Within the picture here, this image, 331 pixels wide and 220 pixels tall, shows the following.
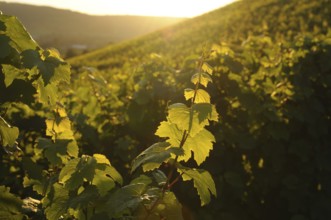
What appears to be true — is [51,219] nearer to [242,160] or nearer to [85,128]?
[85,128]

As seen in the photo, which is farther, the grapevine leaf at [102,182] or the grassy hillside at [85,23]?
the grassy hillside at [85,23]

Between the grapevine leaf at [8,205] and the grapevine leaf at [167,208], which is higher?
the grapevine leaf at [167,208]

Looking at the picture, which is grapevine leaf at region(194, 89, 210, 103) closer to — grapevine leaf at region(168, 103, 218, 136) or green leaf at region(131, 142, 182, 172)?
grapevine leaf at region(168, 103, 218, 136)

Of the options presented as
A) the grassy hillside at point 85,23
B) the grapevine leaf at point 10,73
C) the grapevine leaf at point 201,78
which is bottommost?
the grassy hillside at point 85,23

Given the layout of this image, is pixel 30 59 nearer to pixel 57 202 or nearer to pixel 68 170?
pixel 68 170

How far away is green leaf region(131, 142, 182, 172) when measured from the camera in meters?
1.75

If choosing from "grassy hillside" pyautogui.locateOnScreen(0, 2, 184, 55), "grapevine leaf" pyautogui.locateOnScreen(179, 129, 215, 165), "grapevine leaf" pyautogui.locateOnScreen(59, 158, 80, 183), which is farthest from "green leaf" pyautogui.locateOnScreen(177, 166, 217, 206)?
"grassy hillside" pyautogui.locateOnScreen(0, 2, 184, 55)

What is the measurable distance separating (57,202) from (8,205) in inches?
9.1

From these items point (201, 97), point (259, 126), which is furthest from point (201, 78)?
point (259, 126)

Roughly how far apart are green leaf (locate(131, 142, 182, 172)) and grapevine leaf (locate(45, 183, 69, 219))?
0.41m

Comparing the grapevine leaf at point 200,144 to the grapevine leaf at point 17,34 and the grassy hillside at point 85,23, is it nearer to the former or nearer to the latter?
the grapevine leaf at point 17,34

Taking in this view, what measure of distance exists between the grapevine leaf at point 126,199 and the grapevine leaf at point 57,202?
0.28 metres

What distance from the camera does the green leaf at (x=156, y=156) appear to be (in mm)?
1753

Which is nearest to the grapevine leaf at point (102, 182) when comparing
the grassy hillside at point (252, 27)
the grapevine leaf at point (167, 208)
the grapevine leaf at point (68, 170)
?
the grapevine leaf at point (68, 170)
